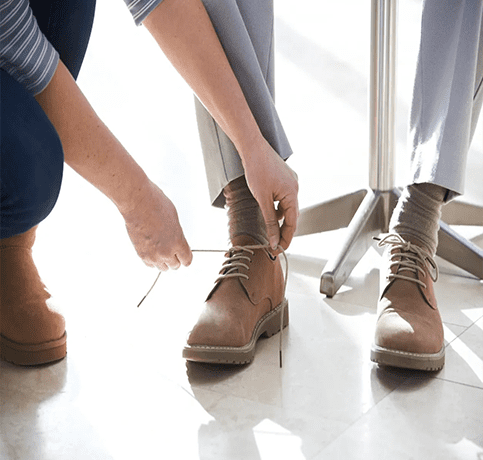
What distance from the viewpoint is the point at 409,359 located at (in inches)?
37.8

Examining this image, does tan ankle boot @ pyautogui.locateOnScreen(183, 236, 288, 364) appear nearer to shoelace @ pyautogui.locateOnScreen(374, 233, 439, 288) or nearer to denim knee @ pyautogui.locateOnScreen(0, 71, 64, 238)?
shoelace @ pyautogui.locateOnScreen(374, 233, 439, 288)

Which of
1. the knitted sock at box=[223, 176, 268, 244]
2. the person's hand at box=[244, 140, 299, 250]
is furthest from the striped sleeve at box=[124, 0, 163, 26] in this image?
the knitted sock at box=[223, 176, 268, 244]

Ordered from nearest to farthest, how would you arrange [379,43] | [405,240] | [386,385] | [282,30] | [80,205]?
[386,385]
[405,240]
[379,43]
[80,205]
[282,30]

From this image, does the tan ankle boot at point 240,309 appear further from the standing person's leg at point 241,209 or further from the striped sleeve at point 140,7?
the striped sleeve at point 140,7

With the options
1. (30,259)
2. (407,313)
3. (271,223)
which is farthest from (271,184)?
(30,259)

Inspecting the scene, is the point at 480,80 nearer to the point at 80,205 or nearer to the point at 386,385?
the point at 386,385

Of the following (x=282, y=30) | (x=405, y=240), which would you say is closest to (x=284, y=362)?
(x=405, y=240)

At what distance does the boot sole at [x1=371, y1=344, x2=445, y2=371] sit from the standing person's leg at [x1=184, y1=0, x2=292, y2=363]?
6.0 inches

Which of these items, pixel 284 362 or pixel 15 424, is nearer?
pixel 15 424

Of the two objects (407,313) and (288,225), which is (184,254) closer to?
(288,225)

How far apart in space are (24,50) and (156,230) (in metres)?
0.26

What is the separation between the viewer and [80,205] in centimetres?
189

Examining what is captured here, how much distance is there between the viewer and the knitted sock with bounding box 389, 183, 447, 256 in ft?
3.62

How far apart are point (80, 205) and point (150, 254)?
41.5 inches
